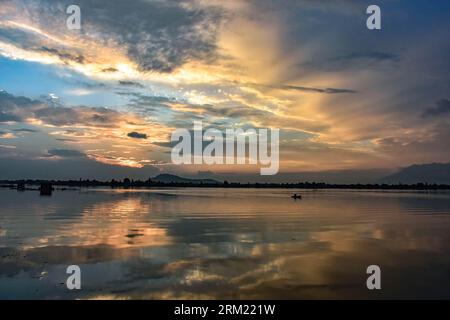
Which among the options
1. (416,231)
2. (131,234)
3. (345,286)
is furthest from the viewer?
(416,231)

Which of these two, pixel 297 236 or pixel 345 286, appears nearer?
pixel 345 286

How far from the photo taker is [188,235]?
2977 cm

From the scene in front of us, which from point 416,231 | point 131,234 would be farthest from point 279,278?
point 416,231

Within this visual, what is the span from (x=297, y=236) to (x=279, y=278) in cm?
1272

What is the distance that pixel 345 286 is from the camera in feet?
53.2

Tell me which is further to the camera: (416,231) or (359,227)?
(359,227)

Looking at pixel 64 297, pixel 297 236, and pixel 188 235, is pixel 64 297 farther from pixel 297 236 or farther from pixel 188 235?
pixel 297 236

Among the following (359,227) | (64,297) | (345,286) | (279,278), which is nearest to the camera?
(64,297)

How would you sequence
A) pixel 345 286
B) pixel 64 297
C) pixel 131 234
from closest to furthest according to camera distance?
pixel 64 297 → pixel 345 286 → pixel 131 234

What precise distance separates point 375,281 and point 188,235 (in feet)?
51.6
